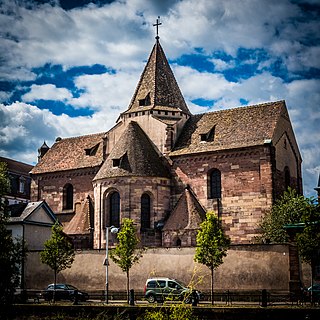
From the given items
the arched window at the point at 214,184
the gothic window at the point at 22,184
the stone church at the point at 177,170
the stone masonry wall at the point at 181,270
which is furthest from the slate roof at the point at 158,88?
the gothic window at the point at 22,184

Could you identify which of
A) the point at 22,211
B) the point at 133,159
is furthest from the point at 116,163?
the point at 22,211

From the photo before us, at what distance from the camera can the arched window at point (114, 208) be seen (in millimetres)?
60094

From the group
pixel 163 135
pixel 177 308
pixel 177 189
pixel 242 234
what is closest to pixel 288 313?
pixel 177 308

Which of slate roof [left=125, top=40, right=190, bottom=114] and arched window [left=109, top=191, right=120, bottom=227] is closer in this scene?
arched window [left=109, top=191, right=120, bottom=227]

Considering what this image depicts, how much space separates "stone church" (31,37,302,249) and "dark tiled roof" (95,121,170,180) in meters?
0.11

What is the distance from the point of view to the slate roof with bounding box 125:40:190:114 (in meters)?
66.6

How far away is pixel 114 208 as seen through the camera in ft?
198

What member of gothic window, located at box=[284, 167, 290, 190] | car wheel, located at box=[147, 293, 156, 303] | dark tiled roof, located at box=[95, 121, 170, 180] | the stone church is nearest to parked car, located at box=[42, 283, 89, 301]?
car wheel, located at box=[147, 293, 156, 303]

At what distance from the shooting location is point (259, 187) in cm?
5559

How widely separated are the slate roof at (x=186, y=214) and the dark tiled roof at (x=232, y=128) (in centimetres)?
499

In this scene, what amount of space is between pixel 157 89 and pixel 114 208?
15.5m

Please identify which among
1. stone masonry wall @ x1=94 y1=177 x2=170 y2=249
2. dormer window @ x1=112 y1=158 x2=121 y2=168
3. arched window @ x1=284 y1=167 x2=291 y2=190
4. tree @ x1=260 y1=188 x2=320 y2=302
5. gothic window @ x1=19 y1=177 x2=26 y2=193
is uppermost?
gothic window @ x1=19 y1=177 x2=26 y2=193

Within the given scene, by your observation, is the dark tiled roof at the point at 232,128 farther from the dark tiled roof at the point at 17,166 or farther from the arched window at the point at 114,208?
the dark tiled roof at the point at 17,166

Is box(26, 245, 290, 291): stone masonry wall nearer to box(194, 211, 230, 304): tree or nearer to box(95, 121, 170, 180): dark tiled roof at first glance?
box(194, 211, 230, 304): tree
